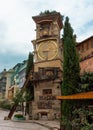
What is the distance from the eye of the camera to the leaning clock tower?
30.5 metres

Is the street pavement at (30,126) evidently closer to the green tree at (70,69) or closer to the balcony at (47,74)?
the green tree at (70,69)

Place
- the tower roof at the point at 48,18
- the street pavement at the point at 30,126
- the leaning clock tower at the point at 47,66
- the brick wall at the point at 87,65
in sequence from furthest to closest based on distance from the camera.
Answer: the tower roof at the point at 48,18
the leaning clock tower at the point at 47,66
the brick wall at the point at 87,65
the street pavement at the point at 30,126

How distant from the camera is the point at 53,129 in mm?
21312

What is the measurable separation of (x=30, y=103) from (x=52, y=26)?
9992 mm

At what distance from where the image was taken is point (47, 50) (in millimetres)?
33656

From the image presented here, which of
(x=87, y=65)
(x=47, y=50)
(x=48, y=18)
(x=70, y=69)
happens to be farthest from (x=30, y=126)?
(x=48, y=18)

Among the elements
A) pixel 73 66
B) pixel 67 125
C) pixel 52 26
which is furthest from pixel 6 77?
pixel 67 125

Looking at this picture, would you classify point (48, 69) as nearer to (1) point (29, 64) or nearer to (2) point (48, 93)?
(2) point (48, 93)

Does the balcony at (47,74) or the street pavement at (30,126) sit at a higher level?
the balcony at (47,74)

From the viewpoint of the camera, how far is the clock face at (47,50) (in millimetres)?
33366

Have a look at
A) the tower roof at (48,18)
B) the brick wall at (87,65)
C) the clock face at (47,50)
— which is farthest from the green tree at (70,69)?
the tower roof at (48,18)

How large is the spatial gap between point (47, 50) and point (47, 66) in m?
2.07

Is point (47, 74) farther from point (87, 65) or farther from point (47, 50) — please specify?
point (87, 65)

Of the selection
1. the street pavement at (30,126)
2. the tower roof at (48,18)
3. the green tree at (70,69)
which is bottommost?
the street pavement at (30,126)
